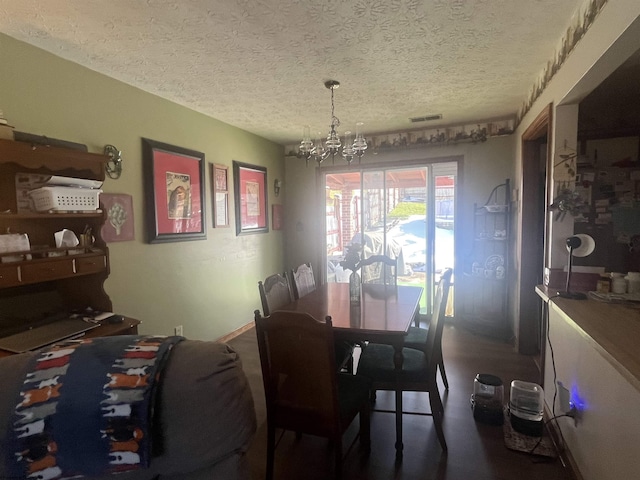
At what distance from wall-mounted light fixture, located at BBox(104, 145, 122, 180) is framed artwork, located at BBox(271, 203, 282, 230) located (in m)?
2.29

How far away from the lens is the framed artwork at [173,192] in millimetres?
2906

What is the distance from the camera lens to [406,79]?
8.74ft

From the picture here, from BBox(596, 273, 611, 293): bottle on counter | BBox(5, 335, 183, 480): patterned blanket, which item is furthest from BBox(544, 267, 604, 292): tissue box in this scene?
BBox(5, 335, 183, 480): patterned blanket

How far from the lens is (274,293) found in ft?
8.04

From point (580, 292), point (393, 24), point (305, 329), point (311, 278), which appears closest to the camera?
point (305, 329)

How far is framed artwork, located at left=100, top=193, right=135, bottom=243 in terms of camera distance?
2549 mm

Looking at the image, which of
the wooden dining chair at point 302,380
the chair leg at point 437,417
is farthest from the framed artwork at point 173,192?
the chair leg at point 437,417

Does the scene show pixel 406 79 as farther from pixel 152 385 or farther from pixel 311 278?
pixel 152 385

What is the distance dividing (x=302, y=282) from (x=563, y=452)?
6.53 ft

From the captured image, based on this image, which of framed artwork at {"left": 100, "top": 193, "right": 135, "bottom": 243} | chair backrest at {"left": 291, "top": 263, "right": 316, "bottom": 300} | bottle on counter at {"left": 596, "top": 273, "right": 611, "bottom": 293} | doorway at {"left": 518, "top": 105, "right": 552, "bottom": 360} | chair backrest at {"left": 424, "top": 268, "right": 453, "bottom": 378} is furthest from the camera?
doorway at {"left": 518, "top": 105, "right": 552, "bottom": 360}

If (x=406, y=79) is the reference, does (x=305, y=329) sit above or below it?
below

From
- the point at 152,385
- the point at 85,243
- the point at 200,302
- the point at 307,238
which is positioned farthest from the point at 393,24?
the point at 307,238

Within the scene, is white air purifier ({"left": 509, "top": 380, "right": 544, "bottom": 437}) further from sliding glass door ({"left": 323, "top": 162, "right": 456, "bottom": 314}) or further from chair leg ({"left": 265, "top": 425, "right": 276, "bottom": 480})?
sliding glass door ({"left": 323, "top": 162, "right": 456, "bottom": 314})

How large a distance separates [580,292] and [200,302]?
3.09 m
